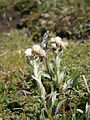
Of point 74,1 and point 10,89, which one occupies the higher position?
point 74,1

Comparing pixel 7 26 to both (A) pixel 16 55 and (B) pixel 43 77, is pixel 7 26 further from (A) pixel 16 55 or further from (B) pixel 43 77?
(B) pixel 43 77

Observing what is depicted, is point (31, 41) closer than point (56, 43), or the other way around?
point (56, 43)

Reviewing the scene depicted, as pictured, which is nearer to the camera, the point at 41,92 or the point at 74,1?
the point at 41,92

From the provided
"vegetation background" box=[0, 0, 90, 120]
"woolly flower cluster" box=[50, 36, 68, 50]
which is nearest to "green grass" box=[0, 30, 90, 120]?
"vegetation background" box=[0, 0, 90, 120]

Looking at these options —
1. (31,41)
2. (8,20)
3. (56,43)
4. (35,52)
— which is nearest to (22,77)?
(56,43)

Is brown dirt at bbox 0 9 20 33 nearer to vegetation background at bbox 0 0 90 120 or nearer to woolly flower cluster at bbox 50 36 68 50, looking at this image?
vegetation background at bbox 0 0 90 120

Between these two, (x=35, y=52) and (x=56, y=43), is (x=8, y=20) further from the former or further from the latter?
(x=35, y=52)

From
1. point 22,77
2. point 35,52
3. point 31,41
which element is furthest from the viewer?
point 31,41

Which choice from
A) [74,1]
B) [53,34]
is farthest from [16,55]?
[74,1]
